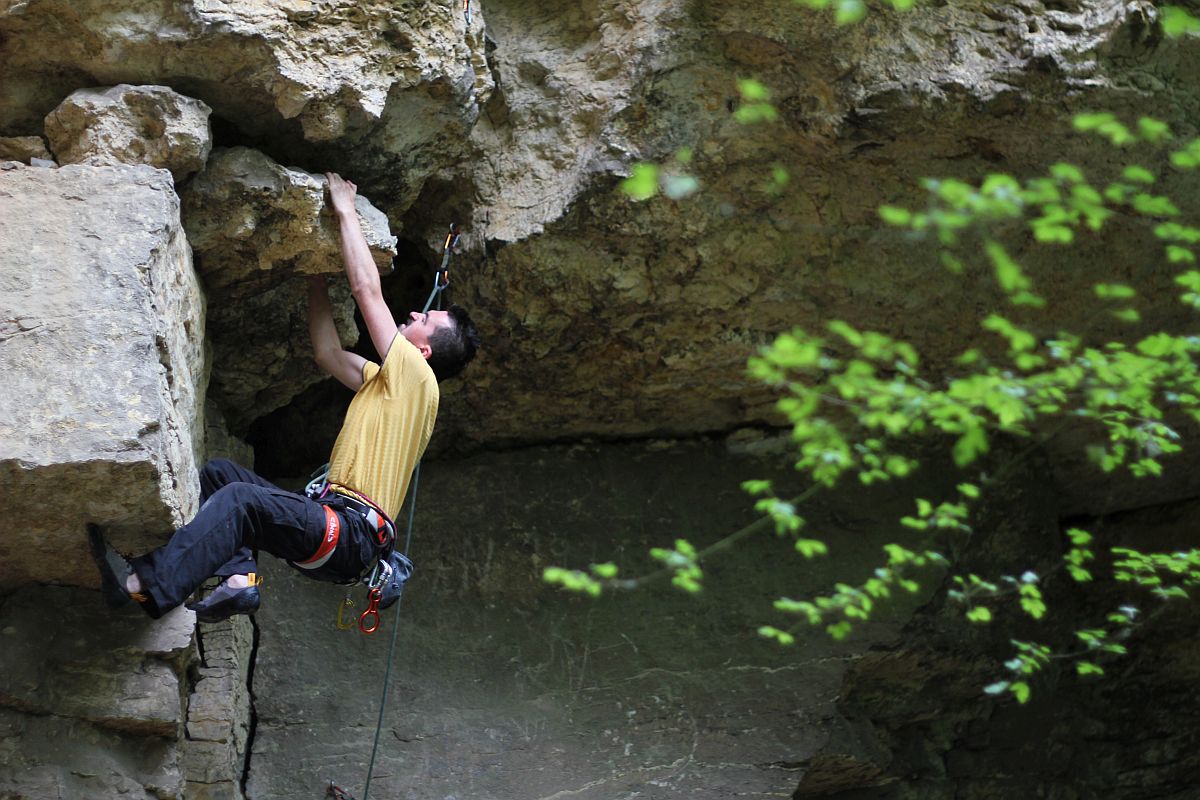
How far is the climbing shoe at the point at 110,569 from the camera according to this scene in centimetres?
385

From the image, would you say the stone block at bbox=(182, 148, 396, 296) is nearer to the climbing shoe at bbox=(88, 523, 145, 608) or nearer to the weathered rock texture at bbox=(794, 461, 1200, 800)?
the climbing shoe at bbox=(88, 523, 145, 608)

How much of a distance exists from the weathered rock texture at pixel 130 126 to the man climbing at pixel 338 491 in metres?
0.55

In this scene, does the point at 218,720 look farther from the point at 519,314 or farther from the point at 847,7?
the point at 847,7

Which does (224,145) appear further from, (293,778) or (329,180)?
(293,778)

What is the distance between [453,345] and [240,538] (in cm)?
118

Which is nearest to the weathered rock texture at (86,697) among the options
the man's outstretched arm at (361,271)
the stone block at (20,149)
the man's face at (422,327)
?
the man's outstretched arm at (361,271)

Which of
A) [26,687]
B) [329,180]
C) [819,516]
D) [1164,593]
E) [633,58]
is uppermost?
[633,58]

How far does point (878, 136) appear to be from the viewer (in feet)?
17.3

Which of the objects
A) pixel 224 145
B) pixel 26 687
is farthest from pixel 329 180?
pixel 26 687

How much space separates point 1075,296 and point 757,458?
1.59m

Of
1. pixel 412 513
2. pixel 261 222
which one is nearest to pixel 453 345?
pixel 412 513

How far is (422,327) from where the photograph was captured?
4902 mm

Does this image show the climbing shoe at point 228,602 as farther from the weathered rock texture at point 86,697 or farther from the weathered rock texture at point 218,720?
the weathered rock texture at point 218,720

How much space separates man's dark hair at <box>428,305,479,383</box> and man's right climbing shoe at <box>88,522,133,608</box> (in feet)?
4.55
